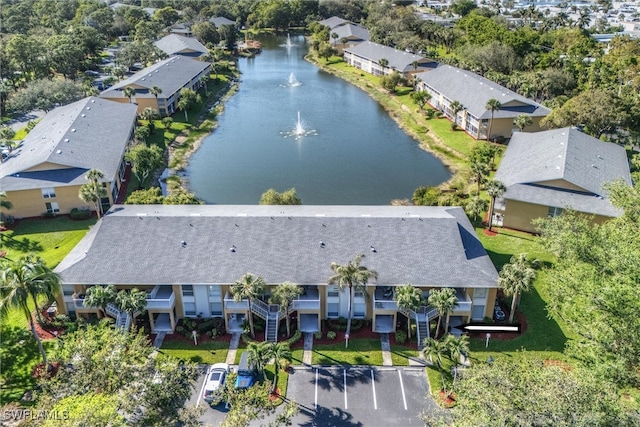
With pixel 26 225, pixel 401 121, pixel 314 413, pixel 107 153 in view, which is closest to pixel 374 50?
pixel 401 121

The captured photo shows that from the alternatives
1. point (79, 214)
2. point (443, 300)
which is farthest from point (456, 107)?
point (79, 214)

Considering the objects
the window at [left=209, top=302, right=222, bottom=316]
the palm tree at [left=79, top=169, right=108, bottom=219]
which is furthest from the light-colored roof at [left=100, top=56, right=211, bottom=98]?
the window at [left=209, top=302, right=222, bottom=316]

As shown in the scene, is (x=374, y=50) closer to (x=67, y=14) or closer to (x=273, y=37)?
(x=273, y=37)

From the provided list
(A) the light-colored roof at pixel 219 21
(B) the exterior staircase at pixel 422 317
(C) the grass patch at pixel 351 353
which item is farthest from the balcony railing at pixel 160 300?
(A) the light-colored roof at pixel 219 21

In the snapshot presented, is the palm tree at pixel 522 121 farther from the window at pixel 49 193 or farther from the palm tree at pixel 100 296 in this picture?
the window at pixel 49 193

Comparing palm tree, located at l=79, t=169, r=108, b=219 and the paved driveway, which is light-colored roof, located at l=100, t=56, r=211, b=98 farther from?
the paved driveway

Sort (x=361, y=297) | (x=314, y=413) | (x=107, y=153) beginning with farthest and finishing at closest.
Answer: (x=107, y=153) → (x=361, y=297) → (x=314, y=413)
